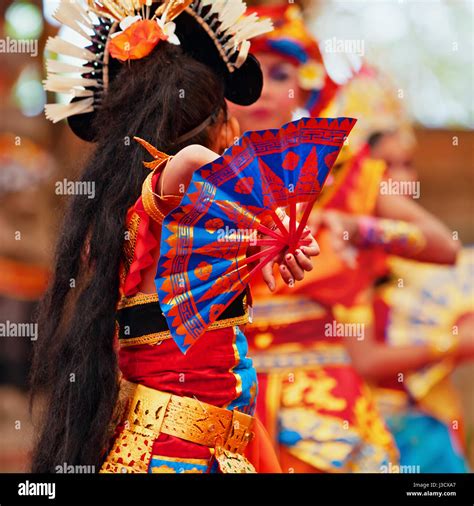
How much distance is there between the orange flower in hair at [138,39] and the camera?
2.91m

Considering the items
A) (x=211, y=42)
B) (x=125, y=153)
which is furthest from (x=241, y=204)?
(x=211, y=42)

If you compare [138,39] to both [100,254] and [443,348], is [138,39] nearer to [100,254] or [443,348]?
[100,254]

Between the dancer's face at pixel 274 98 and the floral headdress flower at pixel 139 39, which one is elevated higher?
the dancer's face at pixel 274 98

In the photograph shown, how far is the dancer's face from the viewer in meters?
4.45

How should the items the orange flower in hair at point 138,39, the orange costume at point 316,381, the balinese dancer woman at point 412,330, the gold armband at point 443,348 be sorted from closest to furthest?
the orange flower in hair at point 138,39 → the orange costume at point 316,381 → the balinese dancer woman at point 412,330 → the gold armband at point 443,348

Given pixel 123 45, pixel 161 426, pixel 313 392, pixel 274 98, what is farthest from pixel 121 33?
pixel 313 392

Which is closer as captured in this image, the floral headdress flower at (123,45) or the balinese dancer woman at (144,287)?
the balinese dancer woman at (144,287)

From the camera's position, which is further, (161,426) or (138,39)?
(138,39)

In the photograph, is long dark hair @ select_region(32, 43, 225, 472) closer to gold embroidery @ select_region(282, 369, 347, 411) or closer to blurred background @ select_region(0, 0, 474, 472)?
gold embroidery @ select_region(282, 369, 347, 411)

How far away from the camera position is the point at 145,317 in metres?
2.73

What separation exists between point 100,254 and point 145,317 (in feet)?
0.64

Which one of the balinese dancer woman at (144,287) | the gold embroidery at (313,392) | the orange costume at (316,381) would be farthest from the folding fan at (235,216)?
the gold embroidery at (313,392)

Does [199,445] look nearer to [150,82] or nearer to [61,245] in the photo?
[61,245]

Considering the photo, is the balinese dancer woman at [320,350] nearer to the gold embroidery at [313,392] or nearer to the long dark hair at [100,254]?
the gold embroidery at [313,392]
